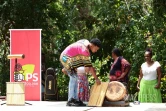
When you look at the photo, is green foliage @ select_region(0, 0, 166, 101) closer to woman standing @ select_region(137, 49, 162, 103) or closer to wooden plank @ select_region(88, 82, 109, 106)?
woman standing @ select_region(137, 49, 162, 103)

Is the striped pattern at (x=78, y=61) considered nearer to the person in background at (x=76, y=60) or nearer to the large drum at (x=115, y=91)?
the person in background at (x=76, y=60)

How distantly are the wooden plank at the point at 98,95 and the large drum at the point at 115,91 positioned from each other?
0.09 metres

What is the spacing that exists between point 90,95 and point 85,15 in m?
7.86

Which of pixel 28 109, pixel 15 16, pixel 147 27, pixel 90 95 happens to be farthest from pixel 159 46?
pixel 28 109

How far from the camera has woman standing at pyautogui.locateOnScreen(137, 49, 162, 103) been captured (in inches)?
390

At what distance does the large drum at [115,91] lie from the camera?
8.75 meters

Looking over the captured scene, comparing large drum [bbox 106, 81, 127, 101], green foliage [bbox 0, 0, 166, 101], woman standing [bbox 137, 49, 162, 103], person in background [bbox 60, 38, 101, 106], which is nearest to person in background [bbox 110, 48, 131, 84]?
woman standing [bbox 137, 49, 162, 103]

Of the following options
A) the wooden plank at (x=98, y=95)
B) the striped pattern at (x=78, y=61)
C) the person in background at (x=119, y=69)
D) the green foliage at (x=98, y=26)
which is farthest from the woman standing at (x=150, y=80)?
the green foliage at (x=98, y=26)

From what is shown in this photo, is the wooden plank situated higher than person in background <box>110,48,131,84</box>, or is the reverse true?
person in background <box>110,48,131,84</box>

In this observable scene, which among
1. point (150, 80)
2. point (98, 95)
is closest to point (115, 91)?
point (98, 95)

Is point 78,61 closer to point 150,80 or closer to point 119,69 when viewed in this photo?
point 119,69

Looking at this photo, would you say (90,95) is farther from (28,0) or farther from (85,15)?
(85,15)

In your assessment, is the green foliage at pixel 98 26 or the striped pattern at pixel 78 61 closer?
the striped pattern at pixel 78 61

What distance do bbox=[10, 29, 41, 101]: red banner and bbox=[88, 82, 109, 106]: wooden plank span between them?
2.00 meters
